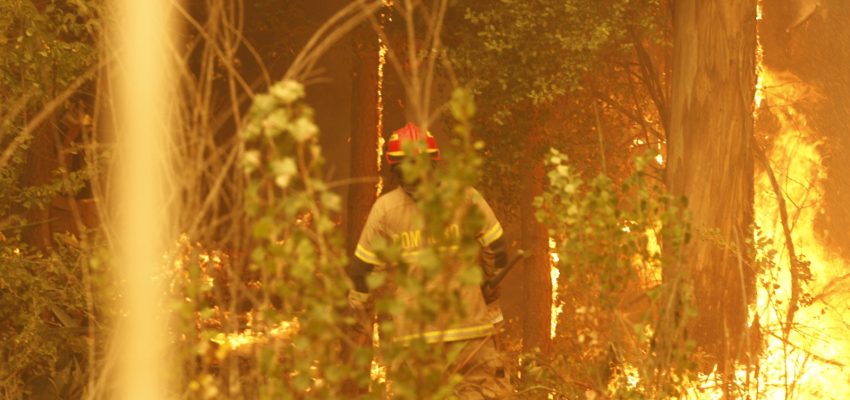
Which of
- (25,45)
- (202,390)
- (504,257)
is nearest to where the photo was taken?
(202,390)

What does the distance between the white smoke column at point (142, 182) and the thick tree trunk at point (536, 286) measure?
26.5 ft

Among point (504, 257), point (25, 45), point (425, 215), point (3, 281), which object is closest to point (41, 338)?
point (3, 281)

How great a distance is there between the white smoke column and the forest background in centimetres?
6

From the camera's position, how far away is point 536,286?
13.4 m

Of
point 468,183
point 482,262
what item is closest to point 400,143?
point 482,262

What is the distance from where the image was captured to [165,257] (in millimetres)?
5164

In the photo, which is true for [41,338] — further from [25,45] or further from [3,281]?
[25,45]

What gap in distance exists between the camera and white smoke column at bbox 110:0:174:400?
4.95m

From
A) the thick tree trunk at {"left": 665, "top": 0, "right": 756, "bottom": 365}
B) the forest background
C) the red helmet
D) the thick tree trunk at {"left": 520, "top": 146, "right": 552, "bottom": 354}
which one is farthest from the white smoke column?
the thick tree trunk at {"left": 520, "top": 146, "right": 552, "bottom": 354}

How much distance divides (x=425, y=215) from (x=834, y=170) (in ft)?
34.5

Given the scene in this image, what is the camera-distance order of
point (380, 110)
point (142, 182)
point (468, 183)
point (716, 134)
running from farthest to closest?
point (380, 110)
point (716, 134)
point (142, 182)
point (468, 183)

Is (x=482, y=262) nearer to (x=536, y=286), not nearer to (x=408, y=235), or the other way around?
(x=408, y=235)

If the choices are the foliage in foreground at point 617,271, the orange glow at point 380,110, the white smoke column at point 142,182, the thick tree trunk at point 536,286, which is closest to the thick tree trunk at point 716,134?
the thick tree trunk at point 536,286

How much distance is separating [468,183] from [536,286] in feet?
30.0
